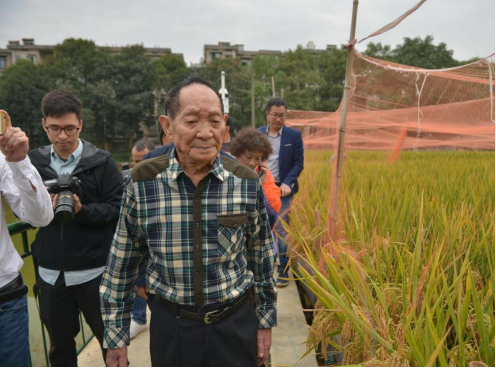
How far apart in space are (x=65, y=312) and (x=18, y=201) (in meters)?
0.68

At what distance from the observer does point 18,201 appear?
1.52 metres

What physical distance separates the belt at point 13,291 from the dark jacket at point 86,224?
297 millimetres

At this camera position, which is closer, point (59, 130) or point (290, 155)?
point (59, 130)

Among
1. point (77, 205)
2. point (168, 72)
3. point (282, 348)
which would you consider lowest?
point (282, 348)

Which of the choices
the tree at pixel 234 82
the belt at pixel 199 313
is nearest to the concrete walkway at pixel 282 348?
the belt at pixel 199 313

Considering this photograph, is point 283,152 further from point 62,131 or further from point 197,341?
point 197,341

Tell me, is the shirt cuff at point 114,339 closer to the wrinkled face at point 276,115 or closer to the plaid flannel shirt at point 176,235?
the plaid flannel shirt at point 176,235

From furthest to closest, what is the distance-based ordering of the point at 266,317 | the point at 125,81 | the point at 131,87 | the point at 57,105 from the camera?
the point at 125,81 → the point at 131,87 → the point at 57,105 → the point at 266,317

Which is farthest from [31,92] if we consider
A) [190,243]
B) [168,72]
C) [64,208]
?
[190,243]

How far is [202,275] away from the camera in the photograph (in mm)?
1173

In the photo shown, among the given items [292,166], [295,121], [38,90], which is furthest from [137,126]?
[292,166]

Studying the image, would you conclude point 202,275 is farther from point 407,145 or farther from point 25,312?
point 407,145

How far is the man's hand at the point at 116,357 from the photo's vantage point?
1.25m

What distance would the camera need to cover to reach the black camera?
62.6 inches
